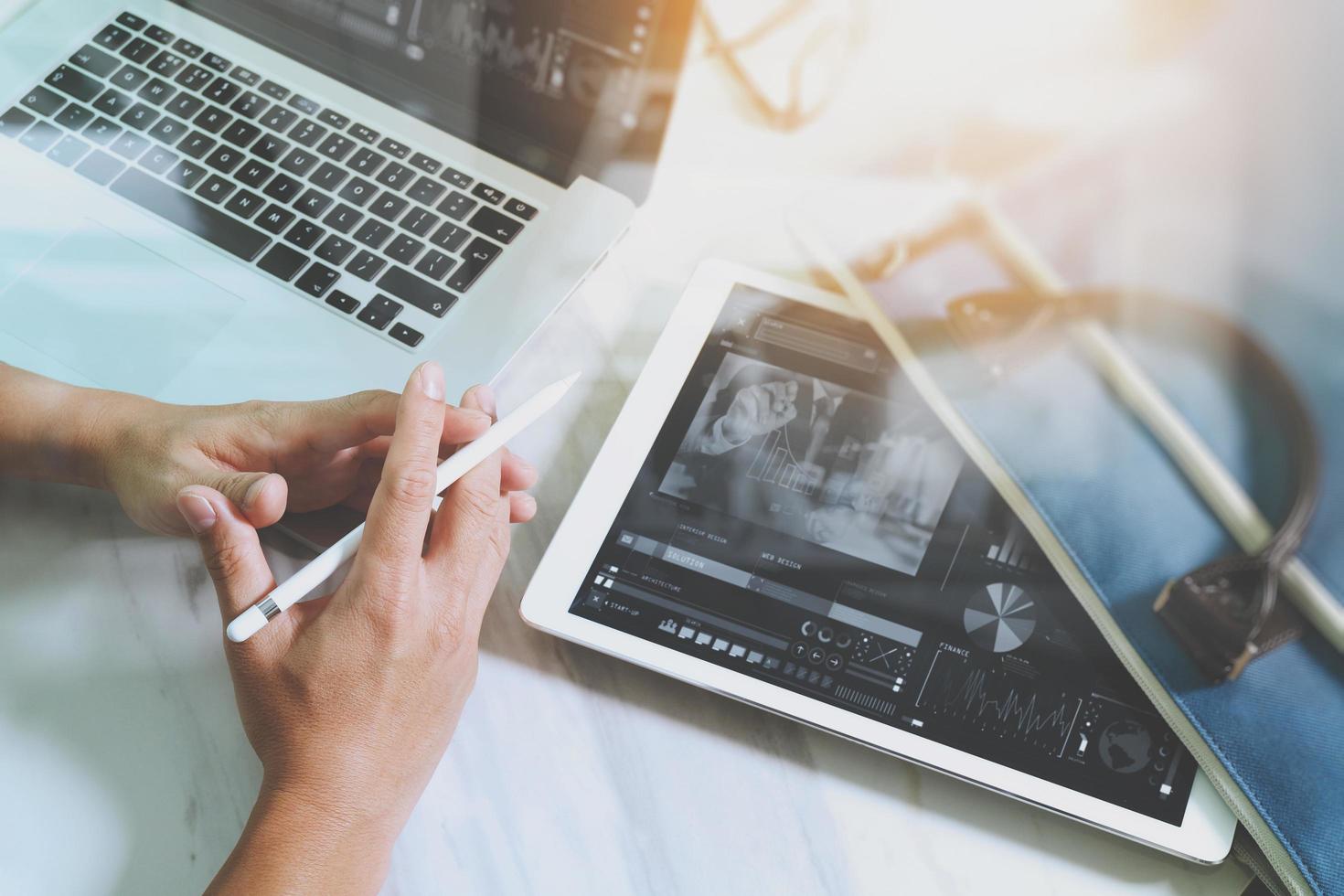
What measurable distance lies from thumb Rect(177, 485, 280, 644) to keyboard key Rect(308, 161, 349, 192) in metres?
0.28

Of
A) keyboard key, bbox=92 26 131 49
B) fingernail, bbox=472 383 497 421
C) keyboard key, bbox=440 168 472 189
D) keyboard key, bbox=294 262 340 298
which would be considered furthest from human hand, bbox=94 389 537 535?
keyboard key, bbox=92 26 131 49

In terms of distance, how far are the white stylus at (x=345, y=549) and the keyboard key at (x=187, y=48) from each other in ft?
1.43

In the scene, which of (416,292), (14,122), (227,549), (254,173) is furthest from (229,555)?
(14,122)

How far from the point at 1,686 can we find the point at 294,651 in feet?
0.62

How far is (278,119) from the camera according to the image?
72 cm

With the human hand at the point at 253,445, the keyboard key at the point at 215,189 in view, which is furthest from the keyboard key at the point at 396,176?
the human hand at the point at 253,445

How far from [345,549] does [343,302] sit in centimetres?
22

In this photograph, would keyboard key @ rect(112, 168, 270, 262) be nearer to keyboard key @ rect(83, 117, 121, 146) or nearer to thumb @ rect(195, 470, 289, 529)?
keyboard key @ rect(83, 117, 121, 146)

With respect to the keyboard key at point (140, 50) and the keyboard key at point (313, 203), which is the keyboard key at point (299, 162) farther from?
the keyboard key at point (140, 50)

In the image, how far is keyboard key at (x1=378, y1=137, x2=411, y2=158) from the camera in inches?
28.0

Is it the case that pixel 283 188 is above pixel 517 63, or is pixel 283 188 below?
below

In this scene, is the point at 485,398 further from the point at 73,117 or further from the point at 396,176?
the point at 73,117

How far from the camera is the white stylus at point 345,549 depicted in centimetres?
47

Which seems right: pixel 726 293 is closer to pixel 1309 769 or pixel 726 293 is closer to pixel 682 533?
pixel 682 533
